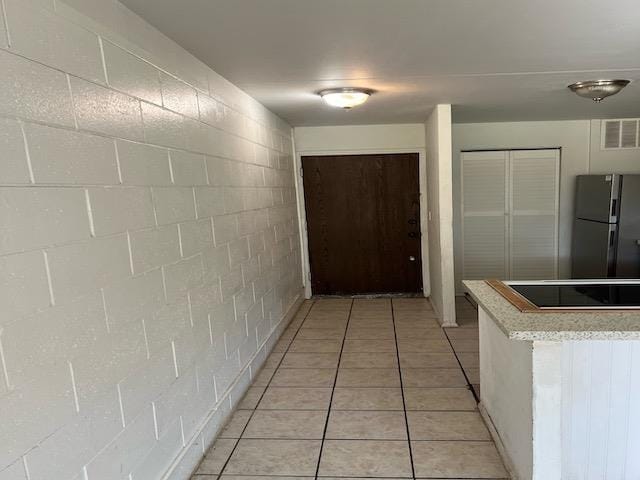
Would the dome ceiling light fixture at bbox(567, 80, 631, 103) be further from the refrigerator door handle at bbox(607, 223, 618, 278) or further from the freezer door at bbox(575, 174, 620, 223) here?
the refrigerator door handle at bbox(607, 223, 618, 278)

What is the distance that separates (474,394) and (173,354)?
1842mm

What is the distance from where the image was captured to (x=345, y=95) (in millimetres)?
2848

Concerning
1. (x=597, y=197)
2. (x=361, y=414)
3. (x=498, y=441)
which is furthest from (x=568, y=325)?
(x=597, y=197)

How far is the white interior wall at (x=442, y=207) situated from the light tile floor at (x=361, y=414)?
0.31m

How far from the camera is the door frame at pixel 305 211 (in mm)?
4750

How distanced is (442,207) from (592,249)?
1.80 metres

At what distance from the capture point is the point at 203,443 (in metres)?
2.14

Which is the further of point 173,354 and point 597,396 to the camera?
point 173,354

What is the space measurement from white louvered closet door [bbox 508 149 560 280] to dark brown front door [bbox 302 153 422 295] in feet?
3.52

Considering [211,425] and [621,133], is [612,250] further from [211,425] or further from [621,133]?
[211,425]

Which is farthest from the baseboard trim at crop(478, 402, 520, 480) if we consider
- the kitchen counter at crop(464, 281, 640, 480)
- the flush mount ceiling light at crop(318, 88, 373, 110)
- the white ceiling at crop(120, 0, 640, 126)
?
the flush mount ceiling light at crop(318, 88, 373, 110)

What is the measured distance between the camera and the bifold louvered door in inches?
185

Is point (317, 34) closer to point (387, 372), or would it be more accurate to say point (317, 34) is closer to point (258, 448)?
point (258, 448)

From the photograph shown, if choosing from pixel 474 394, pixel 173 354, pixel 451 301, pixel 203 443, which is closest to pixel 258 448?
pixel 203 443
